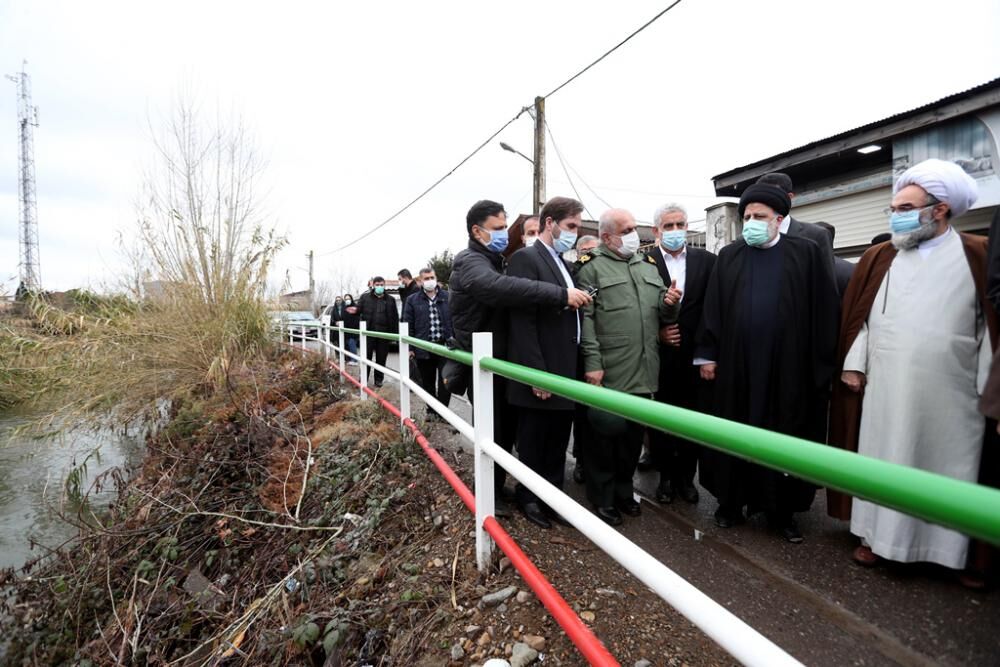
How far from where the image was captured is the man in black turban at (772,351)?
2572 millimetres

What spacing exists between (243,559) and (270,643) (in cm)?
120

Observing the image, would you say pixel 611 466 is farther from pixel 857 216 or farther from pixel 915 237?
pixel 857 216

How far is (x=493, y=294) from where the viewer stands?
2.52 m

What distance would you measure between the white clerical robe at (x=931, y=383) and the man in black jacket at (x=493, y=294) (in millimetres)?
1355

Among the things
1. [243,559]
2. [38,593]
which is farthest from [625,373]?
[38,593]

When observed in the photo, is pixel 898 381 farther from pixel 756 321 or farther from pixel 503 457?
pixel 503 457

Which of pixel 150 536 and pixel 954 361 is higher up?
pixel 954 361

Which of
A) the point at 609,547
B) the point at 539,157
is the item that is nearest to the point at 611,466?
the point at 609,547

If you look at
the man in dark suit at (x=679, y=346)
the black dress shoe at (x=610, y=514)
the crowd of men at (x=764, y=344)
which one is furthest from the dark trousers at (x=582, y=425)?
the man in dark suit at (x=679, y=346)

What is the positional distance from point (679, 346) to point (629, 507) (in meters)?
0.99

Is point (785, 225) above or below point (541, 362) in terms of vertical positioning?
above

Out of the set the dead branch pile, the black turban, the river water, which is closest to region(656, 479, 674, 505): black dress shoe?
the dead branch pile

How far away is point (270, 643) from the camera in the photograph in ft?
7.54

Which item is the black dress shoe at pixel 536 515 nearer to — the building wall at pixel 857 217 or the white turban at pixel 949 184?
the white turban at pixel 949 184
